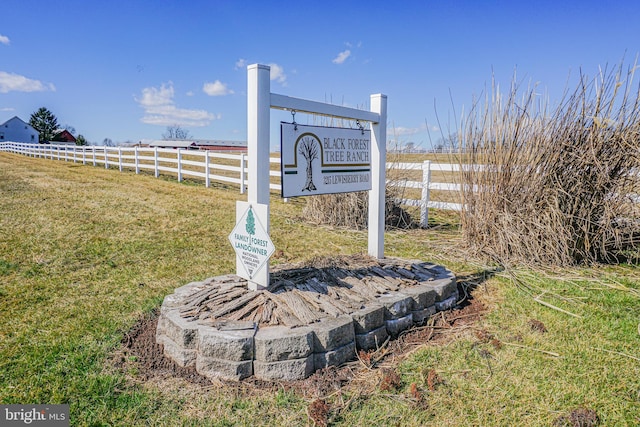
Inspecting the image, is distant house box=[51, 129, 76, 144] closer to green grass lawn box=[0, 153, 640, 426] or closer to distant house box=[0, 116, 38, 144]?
distant house box=[0, 116, 38, 144]

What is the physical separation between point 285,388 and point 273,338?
0.99ft

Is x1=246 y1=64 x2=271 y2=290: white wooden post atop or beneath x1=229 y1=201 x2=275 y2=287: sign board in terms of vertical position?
atop

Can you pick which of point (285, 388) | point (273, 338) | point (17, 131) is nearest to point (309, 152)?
point (273, 338)

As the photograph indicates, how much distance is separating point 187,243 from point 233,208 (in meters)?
2.81

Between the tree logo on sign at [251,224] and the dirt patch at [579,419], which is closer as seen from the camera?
the dirt patch at [579,419]

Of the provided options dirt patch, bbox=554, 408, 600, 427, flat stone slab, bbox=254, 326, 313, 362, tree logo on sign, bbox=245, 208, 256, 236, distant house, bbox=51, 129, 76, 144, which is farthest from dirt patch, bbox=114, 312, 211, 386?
distant house, bbox=51, 129, 76, 144

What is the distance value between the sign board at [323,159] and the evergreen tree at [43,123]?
68509 mm

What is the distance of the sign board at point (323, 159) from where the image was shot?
3.21 meters

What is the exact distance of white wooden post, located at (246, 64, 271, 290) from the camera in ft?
9.59

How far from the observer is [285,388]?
99.2 inches

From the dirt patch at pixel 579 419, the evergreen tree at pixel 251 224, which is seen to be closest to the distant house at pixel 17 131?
the evergreen tree at pixel 251 224

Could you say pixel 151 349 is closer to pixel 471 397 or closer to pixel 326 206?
pixel 471 397

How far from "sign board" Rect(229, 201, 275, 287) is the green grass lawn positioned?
0.85 metres
